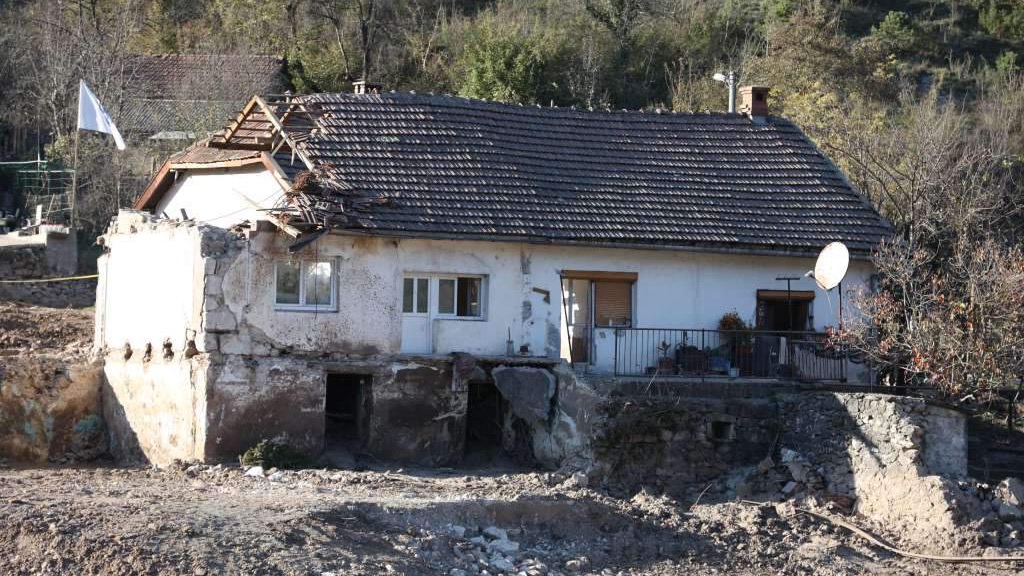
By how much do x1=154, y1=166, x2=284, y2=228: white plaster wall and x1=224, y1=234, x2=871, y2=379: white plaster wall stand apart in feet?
5.04

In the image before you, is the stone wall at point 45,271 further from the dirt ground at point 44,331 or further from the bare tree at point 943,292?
the bare tree at point 943,292

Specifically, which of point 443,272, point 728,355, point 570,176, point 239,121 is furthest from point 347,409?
point 728,355

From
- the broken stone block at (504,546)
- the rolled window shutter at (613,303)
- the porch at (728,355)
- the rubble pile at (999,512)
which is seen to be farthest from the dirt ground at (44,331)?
the rubble pile at (999,512)

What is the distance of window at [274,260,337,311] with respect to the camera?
22.2 m

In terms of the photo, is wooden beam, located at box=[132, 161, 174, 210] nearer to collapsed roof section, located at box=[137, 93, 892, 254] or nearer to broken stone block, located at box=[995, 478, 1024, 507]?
collapsed roof section, located at box=[137, 93, 892, 254]

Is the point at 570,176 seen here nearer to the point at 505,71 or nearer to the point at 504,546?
the point at 504,546

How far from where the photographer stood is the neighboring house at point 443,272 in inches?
862

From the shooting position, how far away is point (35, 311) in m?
28.9

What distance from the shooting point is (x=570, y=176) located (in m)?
25.4

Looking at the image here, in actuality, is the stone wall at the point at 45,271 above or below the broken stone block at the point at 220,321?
above

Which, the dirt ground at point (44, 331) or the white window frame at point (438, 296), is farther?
the dirt ground at point (44, 331)

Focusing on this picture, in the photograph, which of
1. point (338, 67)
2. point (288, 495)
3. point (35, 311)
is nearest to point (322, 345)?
point (288, 495)

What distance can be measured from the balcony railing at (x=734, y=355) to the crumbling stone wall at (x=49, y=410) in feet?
31.1

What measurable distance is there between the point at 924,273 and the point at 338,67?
25059 millimetres
